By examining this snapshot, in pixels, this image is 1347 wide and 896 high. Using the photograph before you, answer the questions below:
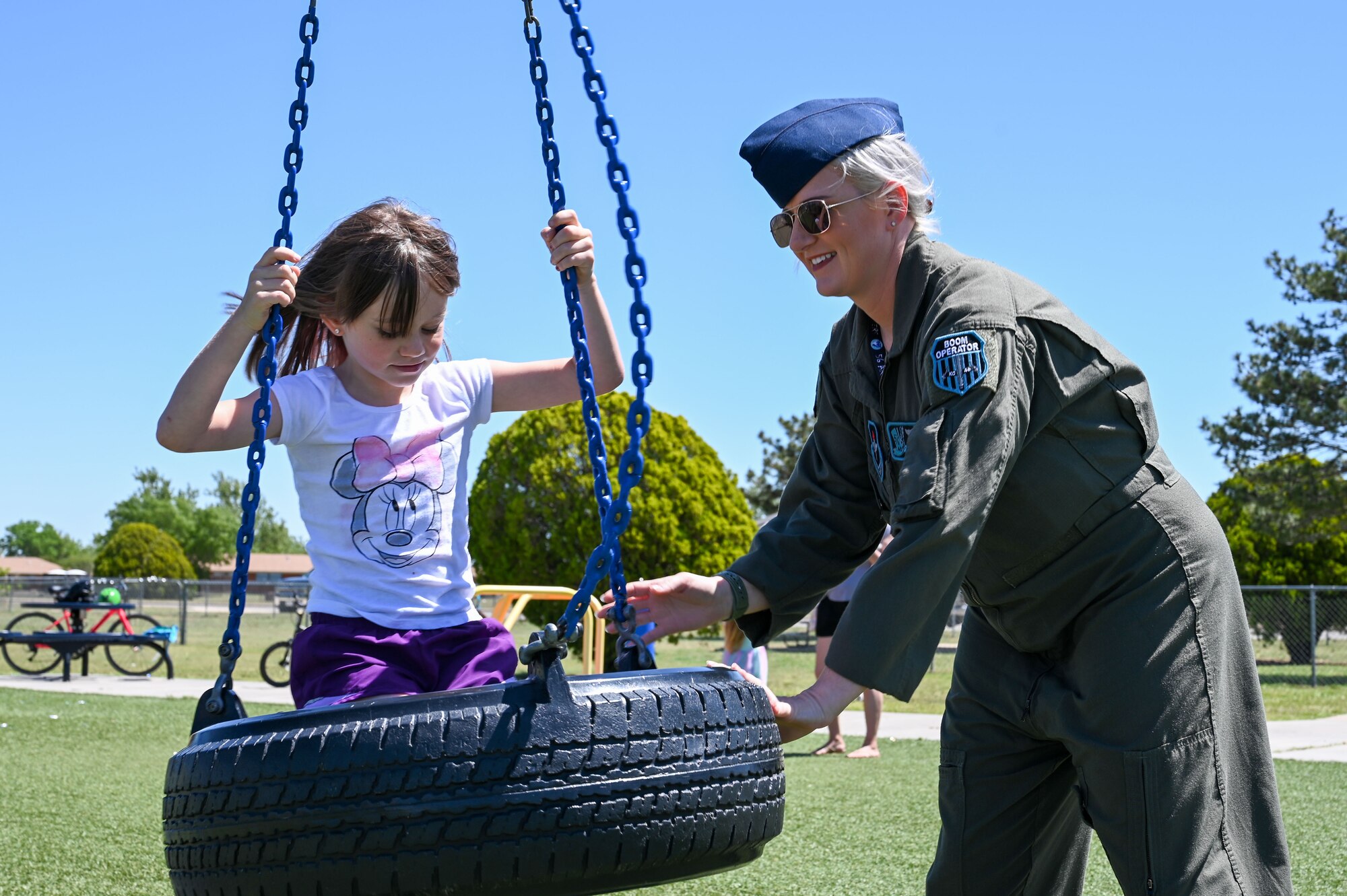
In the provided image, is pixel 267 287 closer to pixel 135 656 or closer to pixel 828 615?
pixel 828 615

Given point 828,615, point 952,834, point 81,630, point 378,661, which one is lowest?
point 81,630

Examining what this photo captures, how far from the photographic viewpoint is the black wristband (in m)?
2.84

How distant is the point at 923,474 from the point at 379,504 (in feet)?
4.16

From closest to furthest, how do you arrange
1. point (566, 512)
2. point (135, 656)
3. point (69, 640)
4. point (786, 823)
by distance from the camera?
point (786, 823) < point (69, 640) < point (566, 512) < point (135, 656)

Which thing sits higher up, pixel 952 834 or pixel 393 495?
A: pixel 393 495

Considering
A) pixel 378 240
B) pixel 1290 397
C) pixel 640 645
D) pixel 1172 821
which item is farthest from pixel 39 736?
pixel 1290 397

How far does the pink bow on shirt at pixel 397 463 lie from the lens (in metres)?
2.85

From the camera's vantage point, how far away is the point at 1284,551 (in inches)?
904

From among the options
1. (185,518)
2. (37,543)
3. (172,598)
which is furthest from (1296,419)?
(37,543)

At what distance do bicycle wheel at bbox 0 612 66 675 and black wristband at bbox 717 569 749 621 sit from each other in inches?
528

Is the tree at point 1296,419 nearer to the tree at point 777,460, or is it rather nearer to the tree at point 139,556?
the tree at point 777,460

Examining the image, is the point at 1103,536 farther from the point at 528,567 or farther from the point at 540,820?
the point at 528,567

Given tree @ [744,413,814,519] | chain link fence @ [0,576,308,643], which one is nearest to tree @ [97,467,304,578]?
chain link fence @ [0,576,308,643]

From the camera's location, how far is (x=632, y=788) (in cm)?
198
